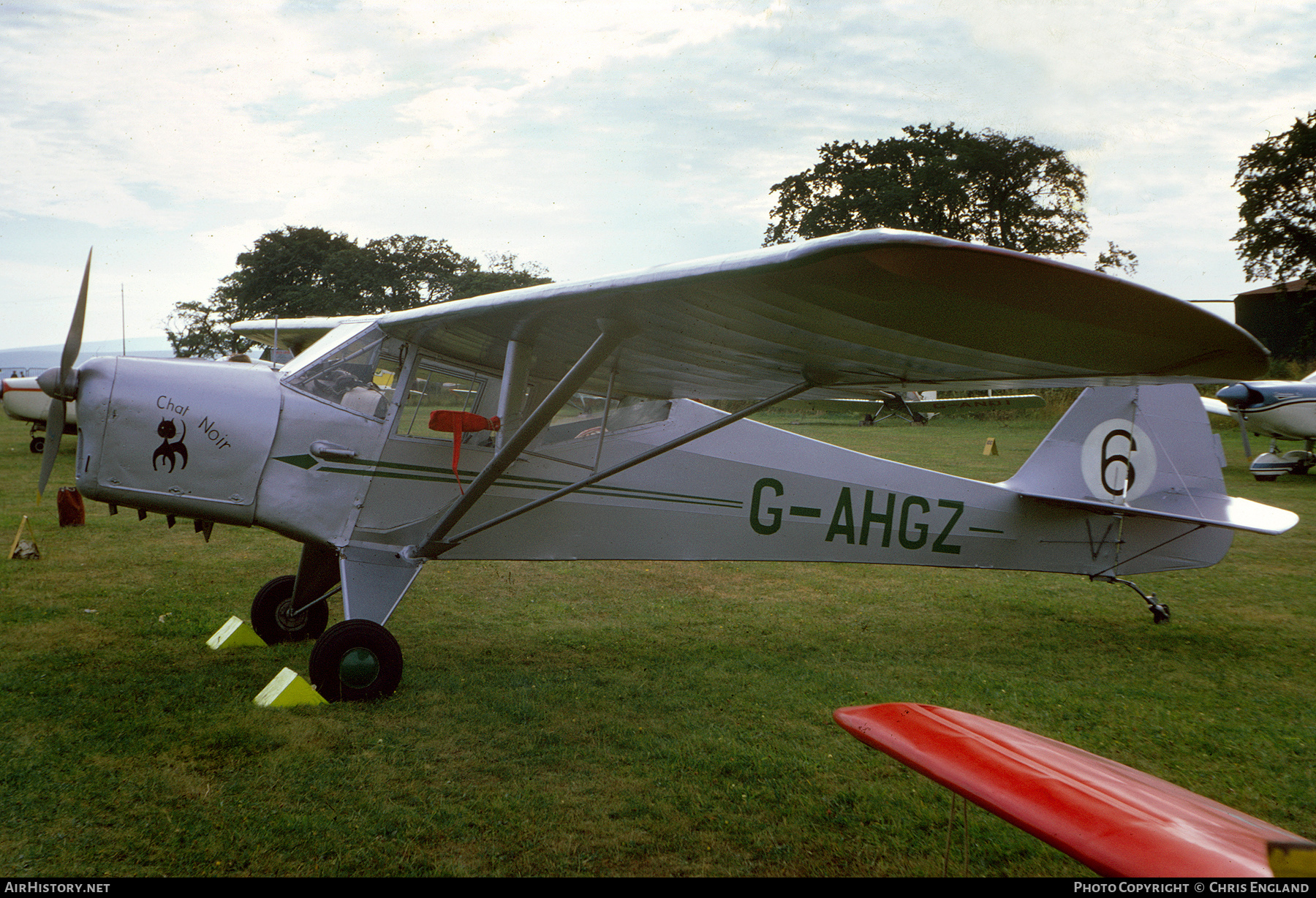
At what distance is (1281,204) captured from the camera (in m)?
32.7

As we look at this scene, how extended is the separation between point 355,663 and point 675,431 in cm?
240

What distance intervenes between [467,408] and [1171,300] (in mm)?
3929

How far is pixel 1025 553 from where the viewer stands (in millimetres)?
6164

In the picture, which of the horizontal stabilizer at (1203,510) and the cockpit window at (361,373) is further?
the horizontal stabilizer at (1203,510)

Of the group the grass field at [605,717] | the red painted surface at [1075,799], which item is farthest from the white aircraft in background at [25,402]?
the red painted surface at [1075,799]

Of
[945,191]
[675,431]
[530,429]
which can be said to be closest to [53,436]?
[530,429]

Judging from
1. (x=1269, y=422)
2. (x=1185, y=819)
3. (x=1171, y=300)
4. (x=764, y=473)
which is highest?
(x=1269, y=422)

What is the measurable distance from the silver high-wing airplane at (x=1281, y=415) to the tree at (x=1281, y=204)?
66.7 ft

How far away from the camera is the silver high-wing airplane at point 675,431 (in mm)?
2721

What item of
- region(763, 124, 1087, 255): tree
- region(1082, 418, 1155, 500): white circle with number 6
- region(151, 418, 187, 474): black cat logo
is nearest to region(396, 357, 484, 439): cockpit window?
region(151, 418, 187, 474): black cat logo

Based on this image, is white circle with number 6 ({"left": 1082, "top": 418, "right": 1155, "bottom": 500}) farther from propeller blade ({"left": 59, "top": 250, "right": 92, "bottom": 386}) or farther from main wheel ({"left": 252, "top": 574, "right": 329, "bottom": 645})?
propeller blade ({"left": 59, "top": 250, "right": 92, "bottom": 386})

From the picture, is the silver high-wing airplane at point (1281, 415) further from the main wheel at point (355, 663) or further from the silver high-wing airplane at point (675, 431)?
the main wheel at point (355, 663)
